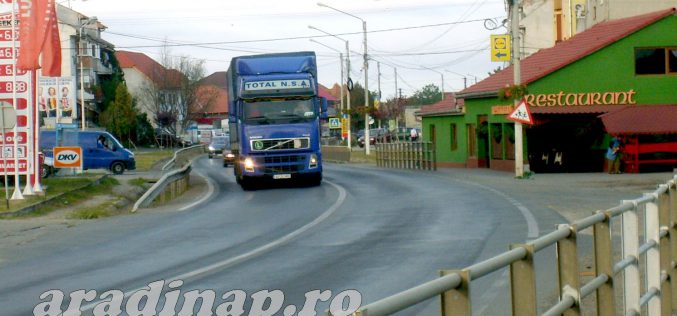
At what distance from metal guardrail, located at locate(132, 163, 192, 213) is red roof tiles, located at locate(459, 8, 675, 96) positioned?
50.5 feet

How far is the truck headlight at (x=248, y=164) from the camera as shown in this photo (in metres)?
34.0

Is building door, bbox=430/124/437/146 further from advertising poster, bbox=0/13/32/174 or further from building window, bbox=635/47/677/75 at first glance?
advertising poster, bbox=0/13/32/174

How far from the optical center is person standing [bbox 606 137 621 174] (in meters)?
40.8

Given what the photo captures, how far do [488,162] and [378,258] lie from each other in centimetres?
3792

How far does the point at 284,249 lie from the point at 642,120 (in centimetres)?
2806

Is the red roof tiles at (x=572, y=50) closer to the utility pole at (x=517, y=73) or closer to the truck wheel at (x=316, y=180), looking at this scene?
the utility pole at (x=517, y=73)

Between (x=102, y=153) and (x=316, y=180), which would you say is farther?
(x=102, y=153)

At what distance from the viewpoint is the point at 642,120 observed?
4166cm

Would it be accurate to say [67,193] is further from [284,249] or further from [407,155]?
[407,155]

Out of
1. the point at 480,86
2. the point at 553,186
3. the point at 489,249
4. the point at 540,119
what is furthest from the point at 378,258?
the point at 480,86

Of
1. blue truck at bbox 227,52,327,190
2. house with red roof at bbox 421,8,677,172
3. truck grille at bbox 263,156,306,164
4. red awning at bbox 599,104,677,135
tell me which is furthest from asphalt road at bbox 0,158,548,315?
house with red roof at bbox 421,8,677,172
